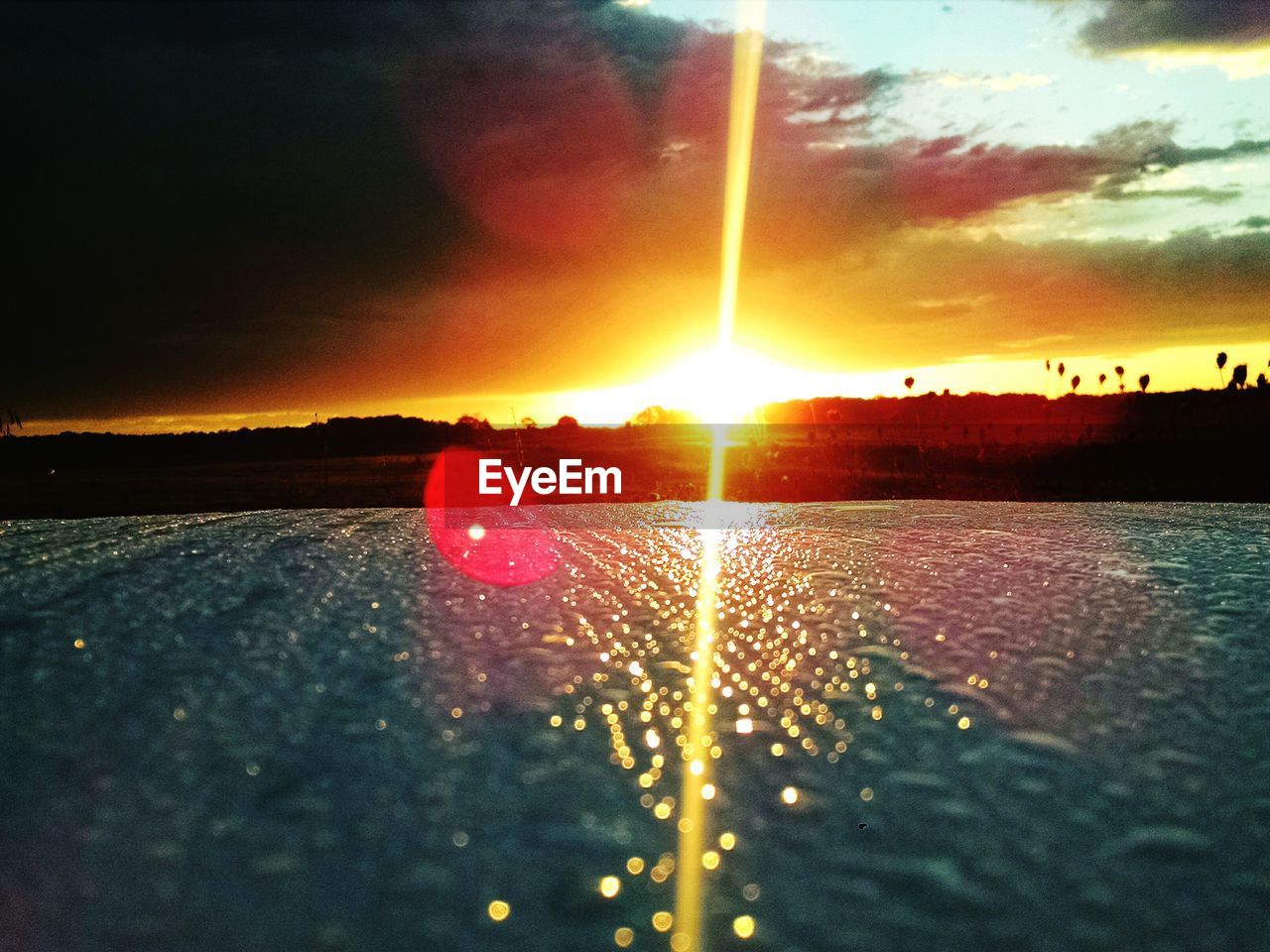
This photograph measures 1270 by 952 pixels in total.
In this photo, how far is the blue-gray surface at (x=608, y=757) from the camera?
1.45 metres

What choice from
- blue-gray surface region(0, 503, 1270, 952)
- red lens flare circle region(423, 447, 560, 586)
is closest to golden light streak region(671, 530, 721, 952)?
blue-gray surface region(0, 503, 1270, 952)

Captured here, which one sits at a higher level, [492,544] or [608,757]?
[492,544]

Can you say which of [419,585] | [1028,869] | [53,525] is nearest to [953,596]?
[1028,869]

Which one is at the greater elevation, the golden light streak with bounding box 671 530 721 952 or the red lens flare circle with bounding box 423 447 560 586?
the red lens flare circle with bounding box 423 447 560 586

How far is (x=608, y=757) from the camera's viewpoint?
1.84 m

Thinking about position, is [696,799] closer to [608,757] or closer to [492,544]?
[608,757]

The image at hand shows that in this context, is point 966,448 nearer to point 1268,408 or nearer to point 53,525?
point 53,525

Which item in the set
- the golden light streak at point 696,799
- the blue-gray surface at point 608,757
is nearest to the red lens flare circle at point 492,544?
the blue-gray surface at point 608,757

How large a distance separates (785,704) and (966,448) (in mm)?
34029

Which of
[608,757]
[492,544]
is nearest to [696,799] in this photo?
[608,757]

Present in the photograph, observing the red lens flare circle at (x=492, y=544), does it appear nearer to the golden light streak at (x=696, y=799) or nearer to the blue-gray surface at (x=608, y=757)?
the blue-gray surface at (x=608, y=757)

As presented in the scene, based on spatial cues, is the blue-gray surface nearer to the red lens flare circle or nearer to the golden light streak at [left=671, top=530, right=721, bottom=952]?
the golden light streak at [left=671, top=530, right=721, bottom=952]

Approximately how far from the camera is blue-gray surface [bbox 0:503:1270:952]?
145cm

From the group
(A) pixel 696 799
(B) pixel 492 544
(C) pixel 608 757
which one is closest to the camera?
(A) pixel 696 799
